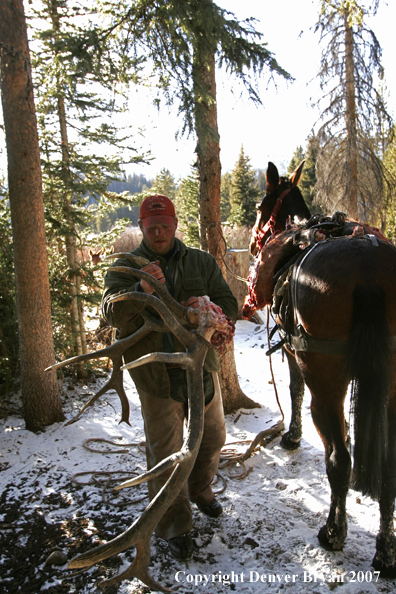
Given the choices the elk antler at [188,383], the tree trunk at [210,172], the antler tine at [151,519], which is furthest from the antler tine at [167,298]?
the tree trunk at [210,172]

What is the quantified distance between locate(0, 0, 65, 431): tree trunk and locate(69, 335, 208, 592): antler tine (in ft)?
9.08

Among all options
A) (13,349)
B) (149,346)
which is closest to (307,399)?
(149,346)

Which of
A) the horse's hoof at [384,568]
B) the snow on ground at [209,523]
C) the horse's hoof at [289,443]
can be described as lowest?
the snow on ground at [209,523]

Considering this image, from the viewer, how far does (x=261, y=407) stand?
470 cm

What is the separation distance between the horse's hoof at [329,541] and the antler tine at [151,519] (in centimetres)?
129

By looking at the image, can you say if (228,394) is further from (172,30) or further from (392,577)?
(172,30)

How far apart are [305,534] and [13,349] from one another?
408 centimetres

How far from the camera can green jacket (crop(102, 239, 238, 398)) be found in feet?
8.09

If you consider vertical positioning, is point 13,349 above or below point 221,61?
below

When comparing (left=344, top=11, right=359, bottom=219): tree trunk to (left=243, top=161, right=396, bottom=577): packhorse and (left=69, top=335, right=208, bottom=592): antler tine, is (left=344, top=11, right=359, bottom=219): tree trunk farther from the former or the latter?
(left=69, top=335, right=208, bottom=592): antler tine

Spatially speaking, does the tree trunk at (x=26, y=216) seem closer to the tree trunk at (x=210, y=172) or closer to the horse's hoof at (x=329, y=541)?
the tree trunk at (x=210, y=172)

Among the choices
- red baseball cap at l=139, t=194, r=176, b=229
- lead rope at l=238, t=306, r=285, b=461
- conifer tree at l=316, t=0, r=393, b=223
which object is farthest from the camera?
conifer tree at l=316, t=0, r=393, b=223

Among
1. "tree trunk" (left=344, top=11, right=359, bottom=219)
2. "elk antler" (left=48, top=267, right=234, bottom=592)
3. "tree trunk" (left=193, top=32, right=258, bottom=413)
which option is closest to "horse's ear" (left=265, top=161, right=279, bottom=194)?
"tree trunk" (left=193, top=32, right=258, bottom=413)

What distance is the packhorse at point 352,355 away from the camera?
80.5 inches
